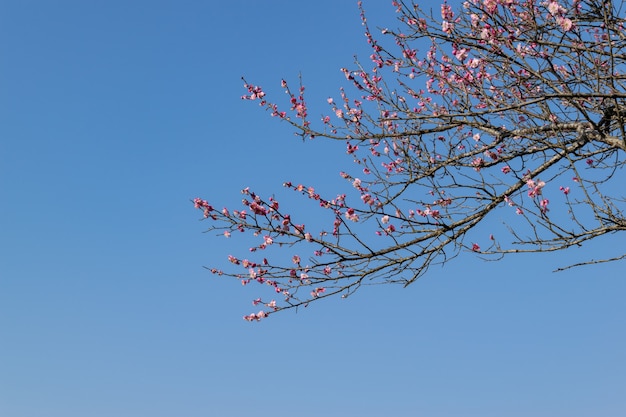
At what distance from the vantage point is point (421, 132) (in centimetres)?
676

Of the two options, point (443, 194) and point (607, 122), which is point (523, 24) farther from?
point (443, 194)

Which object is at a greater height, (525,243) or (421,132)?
(421,132)

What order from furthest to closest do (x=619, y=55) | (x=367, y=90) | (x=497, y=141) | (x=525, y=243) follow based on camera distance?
(x=367, y=90)
(x=497, y=141)
(x=619, y=55)
(x=525, y=243)

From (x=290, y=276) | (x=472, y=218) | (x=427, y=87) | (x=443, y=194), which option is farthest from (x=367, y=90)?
(x=290, y=276)

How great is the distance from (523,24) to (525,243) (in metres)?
2.08

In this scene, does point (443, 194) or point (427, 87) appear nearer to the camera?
point (443, 194)

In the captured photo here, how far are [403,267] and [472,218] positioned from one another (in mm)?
904


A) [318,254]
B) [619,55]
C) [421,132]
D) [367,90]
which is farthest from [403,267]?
[619,55]

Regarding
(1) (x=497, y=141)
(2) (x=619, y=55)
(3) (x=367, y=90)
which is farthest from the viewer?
(3) (x=367, y=90)

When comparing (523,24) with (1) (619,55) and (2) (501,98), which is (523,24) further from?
(1) (619,55)

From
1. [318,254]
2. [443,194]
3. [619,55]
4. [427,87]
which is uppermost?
[427,87]

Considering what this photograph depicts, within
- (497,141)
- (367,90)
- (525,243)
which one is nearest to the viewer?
(525,243)

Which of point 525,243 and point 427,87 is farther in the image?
point 427,87

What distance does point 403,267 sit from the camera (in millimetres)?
6277
